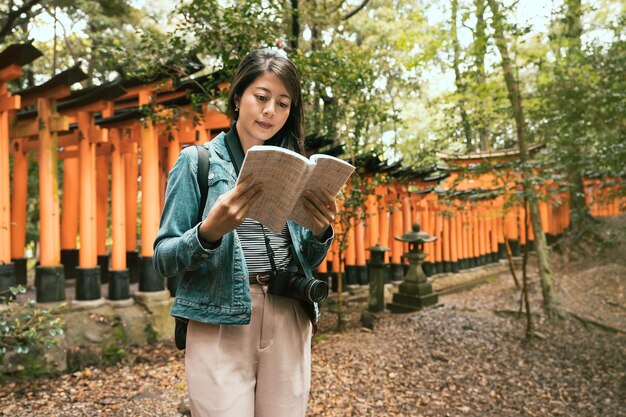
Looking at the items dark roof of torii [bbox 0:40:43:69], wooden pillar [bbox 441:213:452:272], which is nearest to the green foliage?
dark roof of torii [bbox 0:40:43:69]

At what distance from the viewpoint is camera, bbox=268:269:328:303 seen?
1.42m

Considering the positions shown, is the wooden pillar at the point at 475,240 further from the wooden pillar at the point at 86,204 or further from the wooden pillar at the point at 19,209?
the wooden pillar at the point at 19,209

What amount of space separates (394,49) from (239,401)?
1269 centimetres

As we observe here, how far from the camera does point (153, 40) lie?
4.93 m

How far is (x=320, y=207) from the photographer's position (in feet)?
4.72

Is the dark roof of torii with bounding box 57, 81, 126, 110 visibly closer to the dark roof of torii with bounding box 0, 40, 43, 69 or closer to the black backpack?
the dark roof of torii with bounding box 0, 40, 43, 69

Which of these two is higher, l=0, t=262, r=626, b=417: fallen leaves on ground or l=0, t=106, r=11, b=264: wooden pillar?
l=0, t=106, r=11, b=264: wooden pillar

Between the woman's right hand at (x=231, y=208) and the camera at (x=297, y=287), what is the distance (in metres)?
0.31

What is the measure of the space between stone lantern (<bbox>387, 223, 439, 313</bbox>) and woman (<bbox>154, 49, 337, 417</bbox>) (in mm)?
6347

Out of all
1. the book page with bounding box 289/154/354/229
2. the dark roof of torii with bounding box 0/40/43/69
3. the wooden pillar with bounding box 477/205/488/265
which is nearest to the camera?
the book page with bounding box 289/154/354/229

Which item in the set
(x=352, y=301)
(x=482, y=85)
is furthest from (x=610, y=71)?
(x=352, y=301)

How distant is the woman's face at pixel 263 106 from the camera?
58.9 inches

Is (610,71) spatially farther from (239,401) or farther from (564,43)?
(239,401)

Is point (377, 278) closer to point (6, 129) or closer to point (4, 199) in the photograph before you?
point (4, 199)
